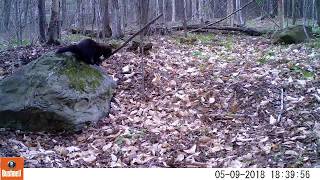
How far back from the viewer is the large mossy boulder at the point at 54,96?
17.2 ft

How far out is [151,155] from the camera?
4.57 meters

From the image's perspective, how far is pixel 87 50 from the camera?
630 centimetres

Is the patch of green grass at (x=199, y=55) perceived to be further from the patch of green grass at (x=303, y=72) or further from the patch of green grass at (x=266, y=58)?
the patch of green grass at (x=303, y=72)

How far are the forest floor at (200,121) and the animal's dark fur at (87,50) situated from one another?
729mm

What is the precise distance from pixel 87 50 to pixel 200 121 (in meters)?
2.22

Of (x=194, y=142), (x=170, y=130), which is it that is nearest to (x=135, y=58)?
(x=170, y=130)

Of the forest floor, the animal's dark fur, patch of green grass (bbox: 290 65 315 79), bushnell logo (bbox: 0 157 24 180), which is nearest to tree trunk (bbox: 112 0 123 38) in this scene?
the forest floor

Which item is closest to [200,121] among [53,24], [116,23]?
[53,24]

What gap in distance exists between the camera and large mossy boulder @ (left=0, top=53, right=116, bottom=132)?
5.24 meters

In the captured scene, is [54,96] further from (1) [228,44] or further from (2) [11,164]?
(1) [228,44]

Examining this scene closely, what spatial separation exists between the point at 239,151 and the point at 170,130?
3.78 ft

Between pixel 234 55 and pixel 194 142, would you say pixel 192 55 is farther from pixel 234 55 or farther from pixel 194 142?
pixel 194 142

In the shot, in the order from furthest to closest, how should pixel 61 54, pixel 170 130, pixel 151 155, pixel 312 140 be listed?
pixel 61 54 < pixel 170 130 < pixel 151 155 < pixel 312 140

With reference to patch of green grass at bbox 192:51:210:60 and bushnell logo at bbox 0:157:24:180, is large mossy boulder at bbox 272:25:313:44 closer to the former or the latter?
patch of green grass at bbox 192:51:210:60
